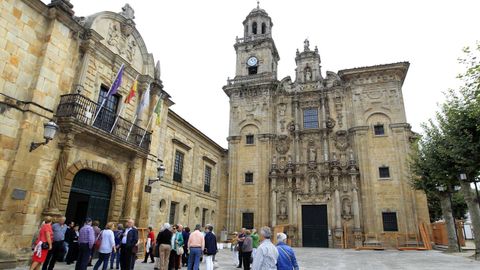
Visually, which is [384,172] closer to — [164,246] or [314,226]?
[314,226]

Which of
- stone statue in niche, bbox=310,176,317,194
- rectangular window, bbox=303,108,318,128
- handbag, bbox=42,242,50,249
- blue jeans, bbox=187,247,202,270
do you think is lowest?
blue jeans, bbox=187,247,202,270

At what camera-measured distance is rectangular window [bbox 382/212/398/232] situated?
74.4 feet

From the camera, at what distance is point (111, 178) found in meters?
13.5

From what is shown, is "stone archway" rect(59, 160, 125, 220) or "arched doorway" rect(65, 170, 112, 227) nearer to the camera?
"stone archway" rect(59, 160, 125, 220)

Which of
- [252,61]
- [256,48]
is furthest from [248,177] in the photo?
[256,48]

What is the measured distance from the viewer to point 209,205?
84.0 ft

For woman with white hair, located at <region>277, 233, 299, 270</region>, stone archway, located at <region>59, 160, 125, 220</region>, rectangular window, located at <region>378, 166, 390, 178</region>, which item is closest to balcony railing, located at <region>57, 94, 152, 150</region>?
stone archway, located at <region>59, 160, 125, 220</region>

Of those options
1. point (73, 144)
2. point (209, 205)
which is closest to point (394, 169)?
point (209, 205)

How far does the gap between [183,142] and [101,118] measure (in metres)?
9.17

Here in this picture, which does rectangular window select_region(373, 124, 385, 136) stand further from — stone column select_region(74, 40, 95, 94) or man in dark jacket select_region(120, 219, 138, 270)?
man in dark jacket select_region(120, 219, 138, 270)

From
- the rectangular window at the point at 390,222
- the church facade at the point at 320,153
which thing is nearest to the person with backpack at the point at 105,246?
the church facade at the point at 320,153

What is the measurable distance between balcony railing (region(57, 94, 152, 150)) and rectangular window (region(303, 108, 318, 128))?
16.4 metres

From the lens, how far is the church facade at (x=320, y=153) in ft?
76.8

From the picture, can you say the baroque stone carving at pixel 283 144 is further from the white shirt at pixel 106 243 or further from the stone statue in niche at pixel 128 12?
the white shirt at pixel 106 243
